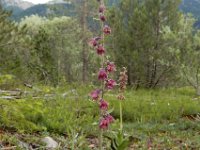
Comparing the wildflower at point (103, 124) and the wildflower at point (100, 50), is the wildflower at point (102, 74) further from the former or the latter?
the wildflower at point (103, 124)

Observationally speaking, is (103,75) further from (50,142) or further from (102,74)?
(50,142)

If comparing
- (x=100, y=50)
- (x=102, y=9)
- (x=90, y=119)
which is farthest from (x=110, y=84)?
(x=90, y=119)

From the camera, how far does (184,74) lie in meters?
17.1

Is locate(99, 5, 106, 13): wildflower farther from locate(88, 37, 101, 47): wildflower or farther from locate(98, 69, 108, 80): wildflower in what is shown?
locate(98, 69, 108, 80): wildflower

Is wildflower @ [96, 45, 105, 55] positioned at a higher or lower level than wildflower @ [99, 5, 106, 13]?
lower

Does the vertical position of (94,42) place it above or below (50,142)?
above

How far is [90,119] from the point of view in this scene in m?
8.24

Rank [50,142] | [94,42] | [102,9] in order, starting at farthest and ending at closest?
[50,142], [94,42], [102,9]

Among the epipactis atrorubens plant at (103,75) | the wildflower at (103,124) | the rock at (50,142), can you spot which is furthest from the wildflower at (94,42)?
the rock at (50,142)

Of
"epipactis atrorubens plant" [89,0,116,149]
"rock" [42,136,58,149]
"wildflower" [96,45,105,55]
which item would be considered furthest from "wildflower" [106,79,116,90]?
"rock" [42,136,58,149]

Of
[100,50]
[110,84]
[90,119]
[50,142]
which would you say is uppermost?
[100,50]

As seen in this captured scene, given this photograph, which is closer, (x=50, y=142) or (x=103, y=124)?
(x=103, y=124)

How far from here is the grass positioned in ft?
20.2

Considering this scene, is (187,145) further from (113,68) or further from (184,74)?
(184,74)
